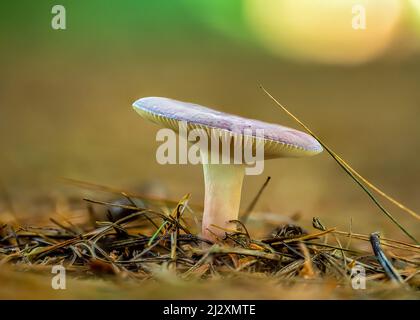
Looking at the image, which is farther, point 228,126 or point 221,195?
point 221,195

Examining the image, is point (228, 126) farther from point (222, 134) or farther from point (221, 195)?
point (221, 195)

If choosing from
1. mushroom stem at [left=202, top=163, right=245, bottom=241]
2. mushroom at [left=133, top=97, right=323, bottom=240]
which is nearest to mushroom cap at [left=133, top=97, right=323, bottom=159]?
mushroom at [left=133, top=97, right=323, bottom=240]

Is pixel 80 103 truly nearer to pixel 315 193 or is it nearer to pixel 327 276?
pixel 315 193

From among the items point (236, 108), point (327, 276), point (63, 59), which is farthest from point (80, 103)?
point (327, 276)

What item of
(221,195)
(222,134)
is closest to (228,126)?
(222,134)

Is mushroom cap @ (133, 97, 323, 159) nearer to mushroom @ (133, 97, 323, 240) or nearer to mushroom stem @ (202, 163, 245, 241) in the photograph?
mushroom @ (133, 97, 323, 240)

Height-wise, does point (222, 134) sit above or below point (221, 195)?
above
